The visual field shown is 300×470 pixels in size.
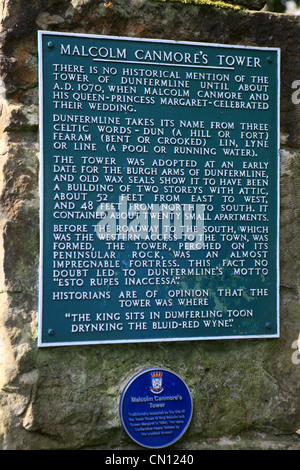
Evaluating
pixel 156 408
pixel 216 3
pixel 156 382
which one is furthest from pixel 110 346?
pixel 216 3

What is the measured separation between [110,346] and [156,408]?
511mm

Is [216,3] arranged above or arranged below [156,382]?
above

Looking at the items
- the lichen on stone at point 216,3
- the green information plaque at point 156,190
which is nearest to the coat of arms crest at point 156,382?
the green information plaque at point 156,190

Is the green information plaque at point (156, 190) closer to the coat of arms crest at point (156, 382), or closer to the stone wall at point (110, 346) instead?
the stone wall at point (110, 346)

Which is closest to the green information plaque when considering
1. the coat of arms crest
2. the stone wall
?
the stone wall

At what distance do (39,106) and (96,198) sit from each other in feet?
2.27

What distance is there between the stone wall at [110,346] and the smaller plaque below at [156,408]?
7cm

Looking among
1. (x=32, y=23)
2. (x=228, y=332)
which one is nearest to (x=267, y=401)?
(x=228, y=332)

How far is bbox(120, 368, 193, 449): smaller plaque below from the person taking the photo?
3.96 m

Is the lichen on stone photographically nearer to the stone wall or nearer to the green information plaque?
the stone wall

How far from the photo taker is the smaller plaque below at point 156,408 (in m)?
3.96

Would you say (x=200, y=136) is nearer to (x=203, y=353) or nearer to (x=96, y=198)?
(x=96, y=198)

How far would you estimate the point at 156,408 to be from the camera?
400 cm

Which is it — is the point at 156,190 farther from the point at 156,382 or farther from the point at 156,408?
the point at 156,408
